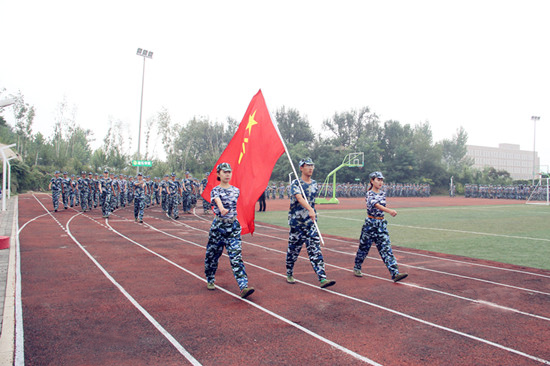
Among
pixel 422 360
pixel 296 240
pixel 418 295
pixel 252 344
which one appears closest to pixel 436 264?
pixel 418 295

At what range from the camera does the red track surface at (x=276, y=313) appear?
3756 millimetres

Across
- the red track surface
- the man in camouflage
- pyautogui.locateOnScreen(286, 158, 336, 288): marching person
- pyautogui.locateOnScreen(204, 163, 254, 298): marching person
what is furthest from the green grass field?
pyautogui.locateOnScreen(204, 163, 254, 298): marching person

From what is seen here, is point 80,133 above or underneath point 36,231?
above

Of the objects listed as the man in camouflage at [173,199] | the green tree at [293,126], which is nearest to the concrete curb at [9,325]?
the man in camouflage at [173,199]

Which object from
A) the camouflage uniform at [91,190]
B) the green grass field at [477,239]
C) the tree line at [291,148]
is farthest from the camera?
the tree line at [291,148]

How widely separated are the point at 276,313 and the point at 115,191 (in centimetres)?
1685

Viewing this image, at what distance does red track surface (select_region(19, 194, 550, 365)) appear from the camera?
3.76 metres

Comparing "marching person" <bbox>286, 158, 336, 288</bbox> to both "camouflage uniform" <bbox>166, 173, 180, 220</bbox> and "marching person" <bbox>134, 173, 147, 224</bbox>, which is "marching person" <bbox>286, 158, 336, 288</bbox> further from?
"camouflage uniform" <bbox>166, 173, 180, 220</bbox>

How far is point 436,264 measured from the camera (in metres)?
8.16

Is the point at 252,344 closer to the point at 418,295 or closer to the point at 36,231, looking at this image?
the point at 418,295

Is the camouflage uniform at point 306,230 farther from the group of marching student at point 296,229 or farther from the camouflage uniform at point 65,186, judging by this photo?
the camouflage uniform at point 65,186

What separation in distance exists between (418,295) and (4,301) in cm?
571

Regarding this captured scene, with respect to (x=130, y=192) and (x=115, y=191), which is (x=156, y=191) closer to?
(x=130, y=192)

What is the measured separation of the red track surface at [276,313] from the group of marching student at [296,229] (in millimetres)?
334
